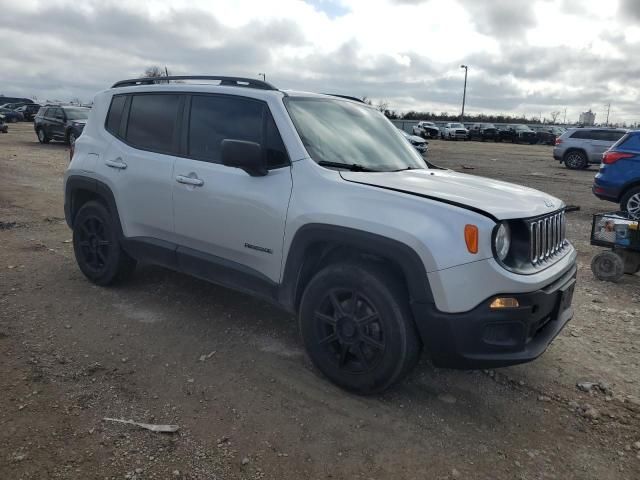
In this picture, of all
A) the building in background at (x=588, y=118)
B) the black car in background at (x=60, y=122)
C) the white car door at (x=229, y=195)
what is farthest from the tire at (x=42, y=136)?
the building in background at (x=588, y=118)

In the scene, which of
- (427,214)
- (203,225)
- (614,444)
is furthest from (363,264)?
(614,444)

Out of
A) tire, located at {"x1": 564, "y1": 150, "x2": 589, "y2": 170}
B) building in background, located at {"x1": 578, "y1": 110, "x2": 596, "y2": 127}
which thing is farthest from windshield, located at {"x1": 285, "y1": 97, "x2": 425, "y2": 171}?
building in background, located at {"x1": 578, "y1": 110, "x2": 596, "y2": 127}

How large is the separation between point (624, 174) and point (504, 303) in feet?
26.7

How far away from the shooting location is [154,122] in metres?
4.66

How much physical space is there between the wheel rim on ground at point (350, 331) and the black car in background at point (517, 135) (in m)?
46.5

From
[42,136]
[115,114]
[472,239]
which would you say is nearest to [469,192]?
[472,239]

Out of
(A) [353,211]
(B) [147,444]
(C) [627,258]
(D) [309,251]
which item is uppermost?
(A) [353,211]

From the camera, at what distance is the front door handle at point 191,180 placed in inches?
161

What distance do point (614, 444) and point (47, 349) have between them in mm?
3798

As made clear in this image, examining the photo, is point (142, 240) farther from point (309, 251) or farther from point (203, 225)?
point (309, 251)

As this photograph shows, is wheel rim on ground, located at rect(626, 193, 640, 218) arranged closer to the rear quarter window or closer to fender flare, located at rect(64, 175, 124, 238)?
the rear quarter window

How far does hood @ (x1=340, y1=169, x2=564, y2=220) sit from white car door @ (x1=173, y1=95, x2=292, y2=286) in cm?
57

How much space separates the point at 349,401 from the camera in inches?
133

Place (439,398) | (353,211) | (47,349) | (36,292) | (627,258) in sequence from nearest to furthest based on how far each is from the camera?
(353,211) → (439,398) → (47,349) → (36,292) → (627,258)
